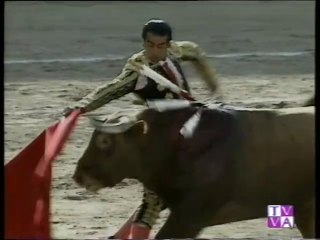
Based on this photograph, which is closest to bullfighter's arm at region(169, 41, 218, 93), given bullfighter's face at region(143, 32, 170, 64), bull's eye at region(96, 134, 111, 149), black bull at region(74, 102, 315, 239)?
bullfighter's face at region(143, 32, 170, 64)

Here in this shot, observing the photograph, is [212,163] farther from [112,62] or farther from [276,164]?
[112,62]

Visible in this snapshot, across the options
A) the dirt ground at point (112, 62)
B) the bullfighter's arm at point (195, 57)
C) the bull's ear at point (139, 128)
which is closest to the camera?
the bull's ear at point (139, 128)

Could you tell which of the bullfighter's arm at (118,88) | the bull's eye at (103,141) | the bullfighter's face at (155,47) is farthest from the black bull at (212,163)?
the bullfighter's face at (155,47)

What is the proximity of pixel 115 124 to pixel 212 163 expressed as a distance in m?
0.41

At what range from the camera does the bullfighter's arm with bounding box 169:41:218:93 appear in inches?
189

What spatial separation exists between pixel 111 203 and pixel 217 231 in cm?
82

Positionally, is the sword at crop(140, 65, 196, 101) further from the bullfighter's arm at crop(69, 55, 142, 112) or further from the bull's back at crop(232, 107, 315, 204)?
the bull's back at crop(232, 107, 315, 204)

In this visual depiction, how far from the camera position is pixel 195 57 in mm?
4871

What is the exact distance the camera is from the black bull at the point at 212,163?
4.59 m

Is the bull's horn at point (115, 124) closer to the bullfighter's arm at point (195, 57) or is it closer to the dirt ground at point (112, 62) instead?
the bullfighter's arm at point (195, 57)

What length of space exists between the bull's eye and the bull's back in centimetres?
51

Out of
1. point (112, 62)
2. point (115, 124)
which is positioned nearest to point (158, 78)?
point (115, 124)

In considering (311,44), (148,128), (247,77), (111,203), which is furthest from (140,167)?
(311,44)

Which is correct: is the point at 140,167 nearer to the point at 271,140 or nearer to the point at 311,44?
the point at 271,140
